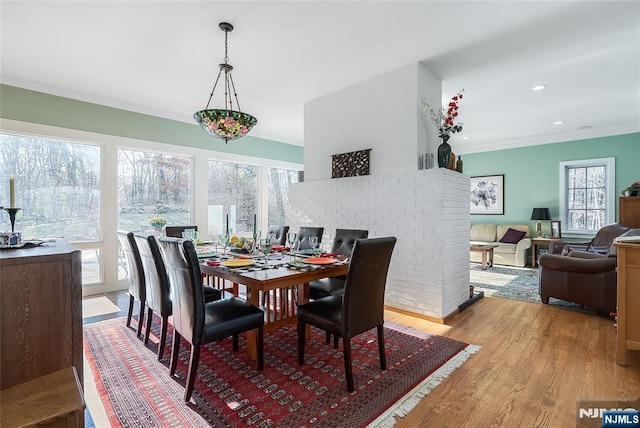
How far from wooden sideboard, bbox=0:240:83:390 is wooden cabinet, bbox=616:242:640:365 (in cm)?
340

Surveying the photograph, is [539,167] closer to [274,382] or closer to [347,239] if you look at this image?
[347,239]

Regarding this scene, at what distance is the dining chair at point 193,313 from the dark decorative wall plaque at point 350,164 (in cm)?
228

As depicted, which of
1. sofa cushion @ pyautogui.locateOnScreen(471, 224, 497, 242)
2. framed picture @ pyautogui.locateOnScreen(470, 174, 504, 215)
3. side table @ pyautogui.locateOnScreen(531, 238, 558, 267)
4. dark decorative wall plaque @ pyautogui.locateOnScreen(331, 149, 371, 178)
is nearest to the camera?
dark decorative wall plaque @ pyautogui.locateOnScreen(331, 149, 371, 178)

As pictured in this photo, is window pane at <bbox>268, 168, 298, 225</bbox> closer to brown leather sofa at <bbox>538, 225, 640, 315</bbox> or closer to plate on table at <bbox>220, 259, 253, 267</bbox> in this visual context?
plate on table at <bbox>220, 259, 253, 267</bbox>

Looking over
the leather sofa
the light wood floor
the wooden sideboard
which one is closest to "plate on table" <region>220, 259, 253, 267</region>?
the wooden sideboard

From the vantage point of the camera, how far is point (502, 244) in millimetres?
6453

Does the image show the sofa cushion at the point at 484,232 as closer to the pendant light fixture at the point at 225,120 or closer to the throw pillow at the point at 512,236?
the throw pillow at the point at 512,236

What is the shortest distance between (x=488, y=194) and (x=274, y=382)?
6.94 meters

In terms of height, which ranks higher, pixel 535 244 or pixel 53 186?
pixel 53 186

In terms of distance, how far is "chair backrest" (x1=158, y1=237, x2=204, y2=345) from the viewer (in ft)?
5.95

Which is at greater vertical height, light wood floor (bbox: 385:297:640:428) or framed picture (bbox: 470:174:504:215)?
framed picture (bbox: 470:174:504:215)

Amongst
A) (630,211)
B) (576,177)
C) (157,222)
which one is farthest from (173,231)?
(576,177)

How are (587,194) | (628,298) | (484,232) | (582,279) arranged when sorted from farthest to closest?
(484,232) < (587,194) < (582,279) < (628,298)

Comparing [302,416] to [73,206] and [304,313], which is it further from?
[73,206]
